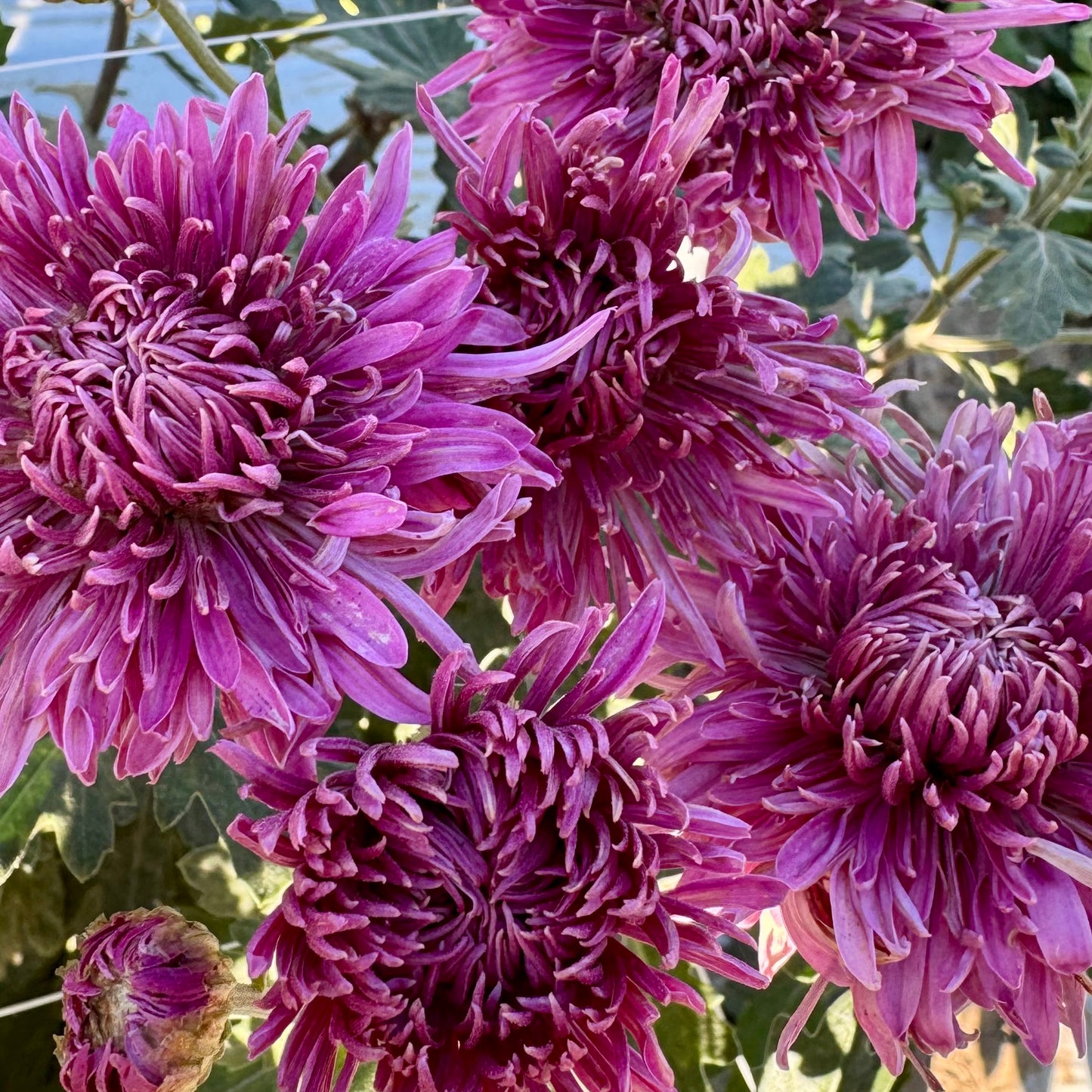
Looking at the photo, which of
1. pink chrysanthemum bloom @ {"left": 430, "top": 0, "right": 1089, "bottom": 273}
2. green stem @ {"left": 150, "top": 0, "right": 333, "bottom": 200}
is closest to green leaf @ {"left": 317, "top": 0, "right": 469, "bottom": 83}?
green stem @ {"left": 150, "top": 0, "right": 333, "bottom": 200}

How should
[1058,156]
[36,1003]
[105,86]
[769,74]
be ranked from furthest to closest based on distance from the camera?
[105,86] < [1058,156] < [36,1003] < [769,74]

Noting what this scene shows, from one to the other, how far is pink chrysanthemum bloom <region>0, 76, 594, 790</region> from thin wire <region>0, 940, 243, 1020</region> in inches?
10.1

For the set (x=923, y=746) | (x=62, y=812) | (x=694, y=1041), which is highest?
(x=923, y=746)

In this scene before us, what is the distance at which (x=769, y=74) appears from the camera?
0.42 m

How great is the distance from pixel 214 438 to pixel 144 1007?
0.19 meters

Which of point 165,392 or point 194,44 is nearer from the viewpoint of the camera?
point 165,392

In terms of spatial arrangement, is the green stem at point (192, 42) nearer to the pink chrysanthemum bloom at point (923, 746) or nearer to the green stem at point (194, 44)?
the green stem at point (194, 44)

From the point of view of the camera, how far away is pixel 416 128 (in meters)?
0.77

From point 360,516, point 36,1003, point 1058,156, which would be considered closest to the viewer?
point 360,516

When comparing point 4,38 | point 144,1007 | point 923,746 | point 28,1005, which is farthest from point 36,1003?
point 4,38

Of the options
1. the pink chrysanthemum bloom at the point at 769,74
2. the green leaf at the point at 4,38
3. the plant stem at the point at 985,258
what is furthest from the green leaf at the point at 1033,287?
the green leaf at the point at 4,38

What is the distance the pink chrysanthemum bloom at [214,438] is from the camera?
1.05ft

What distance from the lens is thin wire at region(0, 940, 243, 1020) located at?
536 millimetres

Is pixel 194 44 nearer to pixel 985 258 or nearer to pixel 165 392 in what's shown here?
pixel 165 392
